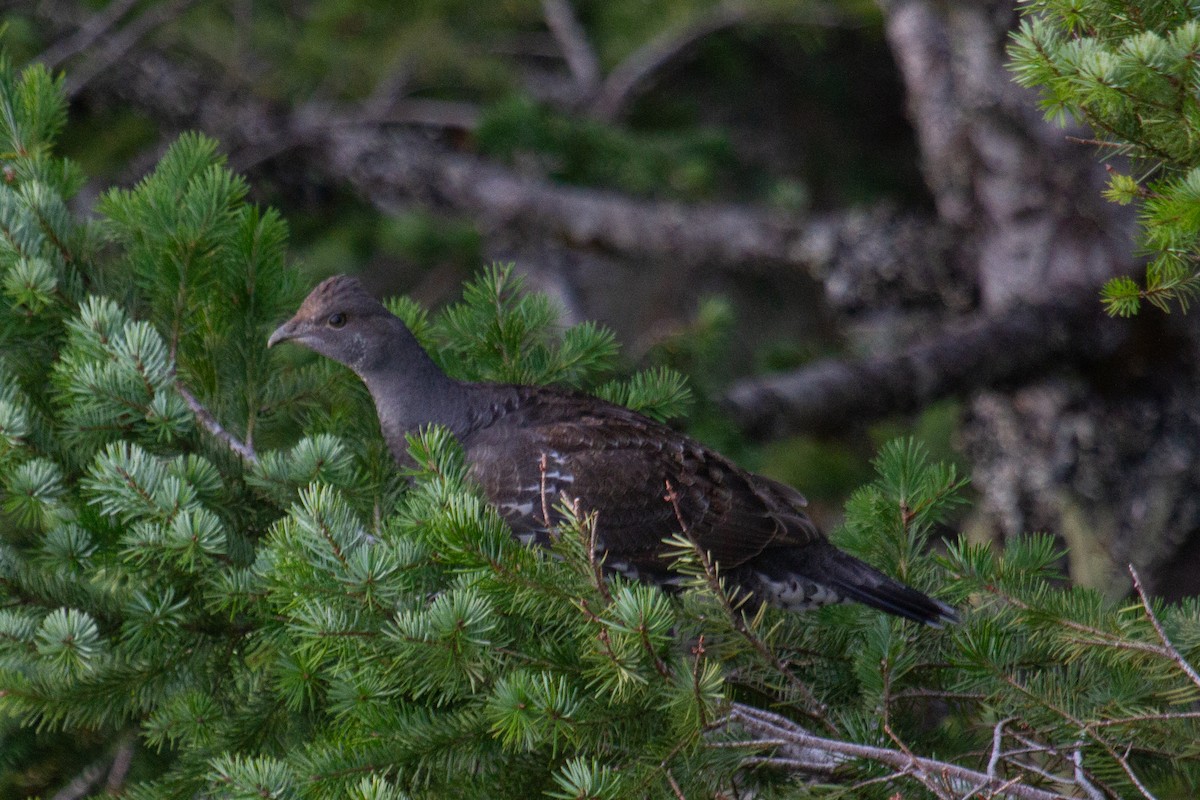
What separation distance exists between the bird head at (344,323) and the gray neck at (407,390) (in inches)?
1.0

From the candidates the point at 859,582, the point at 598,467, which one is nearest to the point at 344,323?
the point at 598,467

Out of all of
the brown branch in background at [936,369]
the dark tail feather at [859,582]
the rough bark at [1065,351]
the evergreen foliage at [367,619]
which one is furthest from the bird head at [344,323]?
the rough bark at [1065,351]

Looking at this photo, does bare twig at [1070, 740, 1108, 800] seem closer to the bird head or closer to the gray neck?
the gray neck

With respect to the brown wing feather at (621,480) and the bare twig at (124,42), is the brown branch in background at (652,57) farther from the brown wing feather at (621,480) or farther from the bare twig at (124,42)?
the brown wing feather at (621,480)

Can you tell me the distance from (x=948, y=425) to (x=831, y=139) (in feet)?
10.8

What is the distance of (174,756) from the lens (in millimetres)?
3352

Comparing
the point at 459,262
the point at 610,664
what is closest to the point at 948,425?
the point at 459,262

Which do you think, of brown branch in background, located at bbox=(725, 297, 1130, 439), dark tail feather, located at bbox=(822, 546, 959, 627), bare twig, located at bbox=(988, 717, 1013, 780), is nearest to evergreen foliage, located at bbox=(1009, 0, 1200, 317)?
bare twig, located at bbox=(988, 717, 1013, 780)

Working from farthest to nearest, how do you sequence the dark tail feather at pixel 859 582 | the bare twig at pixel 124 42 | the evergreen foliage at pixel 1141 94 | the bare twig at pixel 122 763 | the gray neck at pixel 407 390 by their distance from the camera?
the bare twig at pixel 124 42
the gray neck at pixel 407 390
the bare twig at pixel 122 763
the dark tail feather at pixel 859 582
the evergreen foliage at pixel 1141 94

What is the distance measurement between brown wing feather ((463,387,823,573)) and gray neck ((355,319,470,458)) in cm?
12

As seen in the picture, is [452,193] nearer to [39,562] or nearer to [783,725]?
[39,562]

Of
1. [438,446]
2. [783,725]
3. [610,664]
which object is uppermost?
[438,446]

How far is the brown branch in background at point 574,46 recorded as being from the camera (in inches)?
278

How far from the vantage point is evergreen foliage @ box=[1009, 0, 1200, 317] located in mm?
1954
